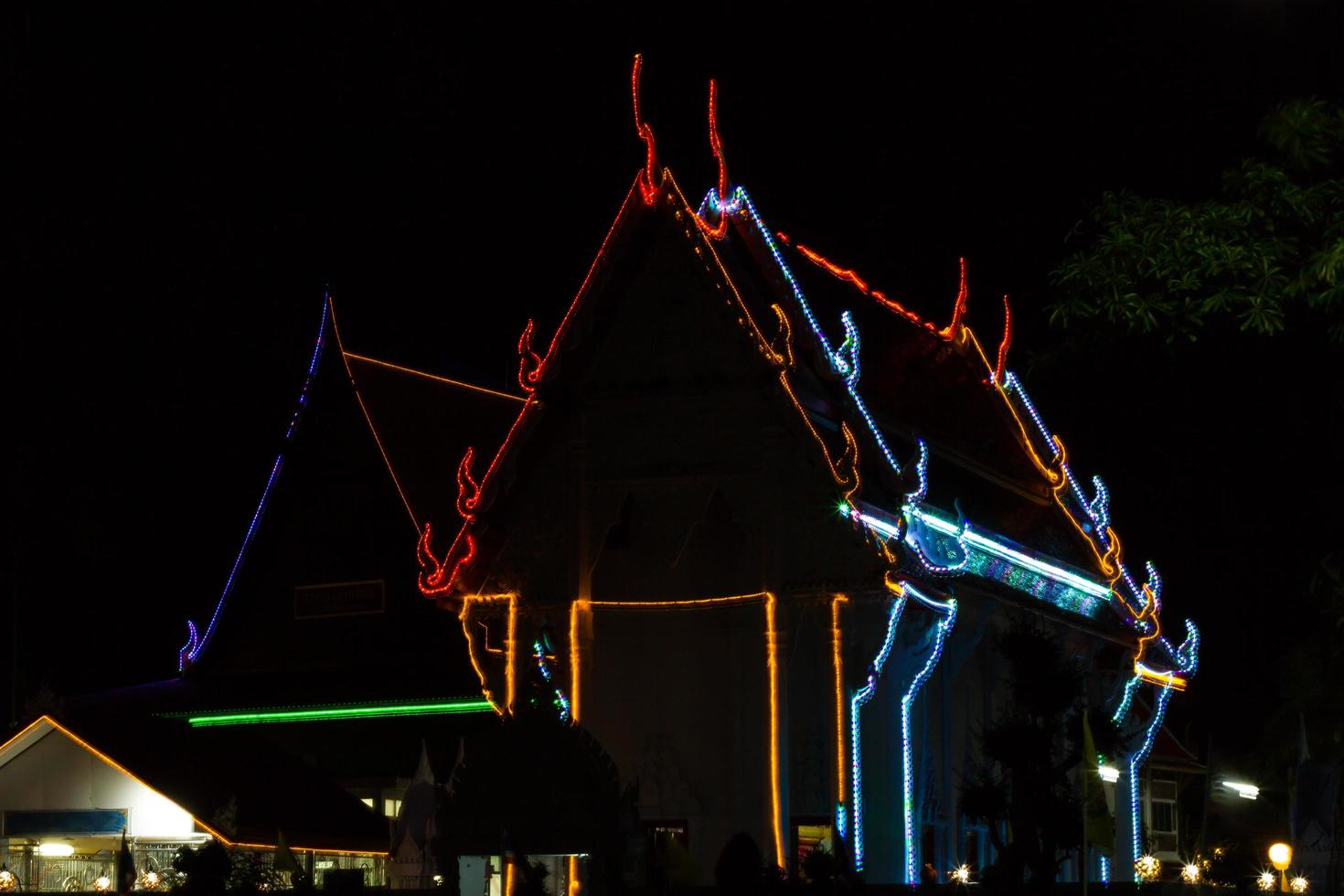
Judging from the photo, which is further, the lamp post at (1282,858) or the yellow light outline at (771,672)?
the lamp post at (1282,858)

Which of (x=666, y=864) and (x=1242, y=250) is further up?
(x=1242, y=250)

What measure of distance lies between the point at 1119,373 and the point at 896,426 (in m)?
7.73

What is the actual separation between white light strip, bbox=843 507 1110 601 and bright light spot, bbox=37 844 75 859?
11271 mm

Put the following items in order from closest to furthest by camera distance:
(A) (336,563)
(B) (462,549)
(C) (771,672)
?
→ (C) (771,672) → (B) (462,549) → (A) (336,563)

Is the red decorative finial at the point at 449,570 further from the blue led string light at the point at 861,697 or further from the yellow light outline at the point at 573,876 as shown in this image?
the blue led string light at the point at 861,697

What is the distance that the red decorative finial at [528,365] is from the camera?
2631 centimetres

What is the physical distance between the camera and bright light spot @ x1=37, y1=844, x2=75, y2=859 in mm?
27844

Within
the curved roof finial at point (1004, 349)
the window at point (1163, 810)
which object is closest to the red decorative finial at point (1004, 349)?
the curved roof finial at point (1004, 349)

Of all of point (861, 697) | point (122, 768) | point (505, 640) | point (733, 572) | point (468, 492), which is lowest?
point (122, 768)

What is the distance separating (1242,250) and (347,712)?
1808 cm

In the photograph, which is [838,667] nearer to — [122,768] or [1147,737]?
[122,768]

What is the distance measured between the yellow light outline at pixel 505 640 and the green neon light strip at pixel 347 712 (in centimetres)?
340

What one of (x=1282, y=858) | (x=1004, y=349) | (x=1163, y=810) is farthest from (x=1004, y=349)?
(x=1163, y=810)

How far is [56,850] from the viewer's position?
1102 inches
